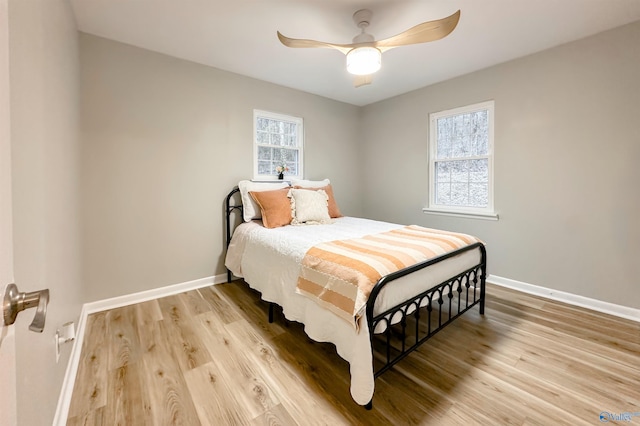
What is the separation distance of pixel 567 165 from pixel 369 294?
2.71 meters

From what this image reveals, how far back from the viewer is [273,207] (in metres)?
3.03

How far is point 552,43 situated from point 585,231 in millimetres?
1879

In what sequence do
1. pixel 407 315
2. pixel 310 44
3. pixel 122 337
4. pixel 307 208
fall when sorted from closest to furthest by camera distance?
pixel 407 315 → pixel 310 44 → pixel 122 337 → pixel 307 208

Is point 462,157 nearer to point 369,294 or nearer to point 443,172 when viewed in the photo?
point 443,172

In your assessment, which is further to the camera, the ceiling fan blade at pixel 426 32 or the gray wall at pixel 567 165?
the gray wall at pixel 567 165

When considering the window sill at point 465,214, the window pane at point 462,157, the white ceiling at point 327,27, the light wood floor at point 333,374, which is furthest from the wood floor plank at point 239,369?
the window pane at point 462,157

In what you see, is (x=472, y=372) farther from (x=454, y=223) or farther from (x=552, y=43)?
(x=552, y=43)

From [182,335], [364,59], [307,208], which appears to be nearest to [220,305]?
[182,335]

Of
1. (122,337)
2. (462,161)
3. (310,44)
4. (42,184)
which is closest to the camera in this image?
(42,184)

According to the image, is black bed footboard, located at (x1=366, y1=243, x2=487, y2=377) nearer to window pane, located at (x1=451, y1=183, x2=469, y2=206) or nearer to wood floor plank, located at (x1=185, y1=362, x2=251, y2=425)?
wood floor plank, located at (x1=185, y1=362, x2=251, y2=425)

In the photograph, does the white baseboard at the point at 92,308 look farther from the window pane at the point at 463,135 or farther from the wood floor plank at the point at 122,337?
the window pane at the point at 463,135

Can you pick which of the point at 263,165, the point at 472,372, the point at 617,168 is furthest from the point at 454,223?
the point at 263,165

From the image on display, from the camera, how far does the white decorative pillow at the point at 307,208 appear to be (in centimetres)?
312

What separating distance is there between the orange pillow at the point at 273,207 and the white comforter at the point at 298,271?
117mm
